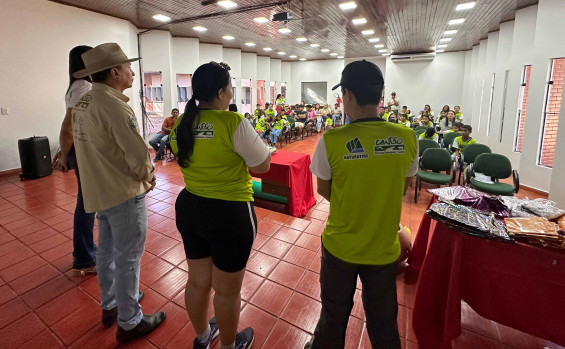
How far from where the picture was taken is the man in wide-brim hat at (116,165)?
1445 millimetres

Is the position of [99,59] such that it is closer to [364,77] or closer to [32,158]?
[364,77]

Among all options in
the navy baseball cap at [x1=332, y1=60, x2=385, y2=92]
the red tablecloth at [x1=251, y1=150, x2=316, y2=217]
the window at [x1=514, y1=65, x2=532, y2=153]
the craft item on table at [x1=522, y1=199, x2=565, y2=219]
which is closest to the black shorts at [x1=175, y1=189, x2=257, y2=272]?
the navy baseball cap at [x1=332, y1=60, x2=385, y2=92]

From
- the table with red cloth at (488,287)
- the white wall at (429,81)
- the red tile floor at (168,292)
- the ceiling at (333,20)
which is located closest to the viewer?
the table with red cloth at (488,287)

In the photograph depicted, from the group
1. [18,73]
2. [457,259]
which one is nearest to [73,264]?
[457,259]

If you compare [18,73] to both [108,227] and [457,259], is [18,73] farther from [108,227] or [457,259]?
[457,259]

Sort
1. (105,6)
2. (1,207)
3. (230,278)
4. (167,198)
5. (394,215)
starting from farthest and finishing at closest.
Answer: (105,6) → (167,198) → (1,207) → (230,278) → (394,215)

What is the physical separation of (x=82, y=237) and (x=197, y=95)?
6.21 ft

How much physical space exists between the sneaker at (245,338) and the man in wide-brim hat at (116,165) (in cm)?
Answer: 64

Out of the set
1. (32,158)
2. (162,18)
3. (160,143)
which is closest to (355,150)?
(32,158)

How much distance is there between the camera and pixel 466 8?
20.9ft

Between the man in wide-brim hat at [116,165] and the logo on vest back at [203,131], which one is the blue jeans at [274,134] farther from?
the logo on vest back at [203,131]

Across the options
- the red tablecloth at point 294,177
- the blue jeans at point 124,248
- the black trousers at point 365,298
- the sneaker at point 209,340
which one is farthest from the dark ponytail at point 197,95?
the red tablecloth at point 294,177

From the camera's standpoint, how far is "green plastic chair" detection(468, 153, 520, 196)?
3.73 meters

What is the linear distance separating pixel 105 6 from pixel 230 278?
24.6ft
